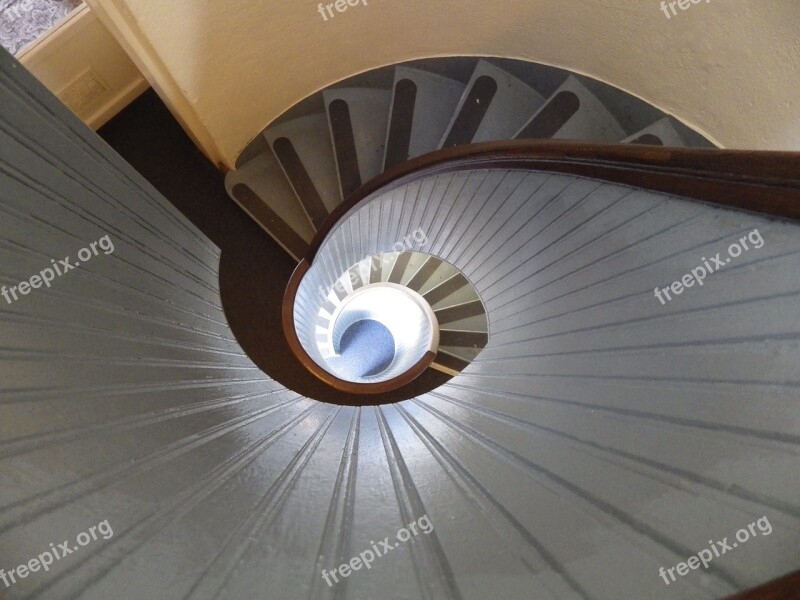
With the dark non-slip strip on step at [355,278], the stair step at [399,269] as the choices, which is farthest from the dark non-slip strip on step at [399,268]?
the dark non-slip strip on step at [355,278]

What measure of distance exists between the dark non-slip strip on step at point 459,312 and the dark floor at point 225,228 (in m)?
1.39

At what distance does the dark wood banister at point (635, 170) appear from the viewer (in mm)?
1292

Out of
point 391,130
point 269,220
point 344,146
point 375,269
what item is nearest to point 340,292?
point 375,269

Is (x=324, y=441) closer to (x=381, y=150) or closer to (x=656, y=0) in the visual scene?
(x=381, y=150)

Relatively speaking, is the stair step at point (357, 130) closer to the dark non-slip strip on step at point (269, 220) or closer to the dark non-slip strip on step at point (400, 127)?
the dark non-slip strip on step at point (400, 127)

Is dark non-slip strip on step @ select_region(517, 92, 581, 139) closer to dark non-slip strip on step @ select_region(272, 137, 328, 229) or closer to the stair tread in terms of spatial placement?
the stair tread

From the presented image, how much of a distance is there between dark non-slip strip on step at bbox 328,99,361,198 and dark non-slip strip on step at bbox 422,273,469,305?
4.81 ft

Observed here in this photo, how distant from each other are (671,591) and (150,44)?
117 inches

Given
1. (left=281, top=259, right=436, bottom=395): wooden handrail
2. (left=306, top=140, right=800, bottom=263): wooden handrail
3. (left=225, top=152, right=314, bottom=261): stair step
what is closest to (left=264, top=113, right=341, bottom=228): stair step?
(left=225, top=152, right=314, bottom=261): stair step

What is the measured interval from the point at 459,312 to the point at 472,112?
1784 mm

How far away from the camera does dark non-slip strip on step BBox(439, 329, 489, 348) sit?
4562 mm

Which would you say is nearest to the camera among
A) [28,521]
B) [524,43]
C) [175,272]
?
[28,521]

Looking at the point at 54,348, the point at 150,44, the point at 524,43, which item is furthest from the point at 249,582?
the point at 524,43

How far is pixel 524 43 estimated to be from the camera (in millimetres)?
3234
